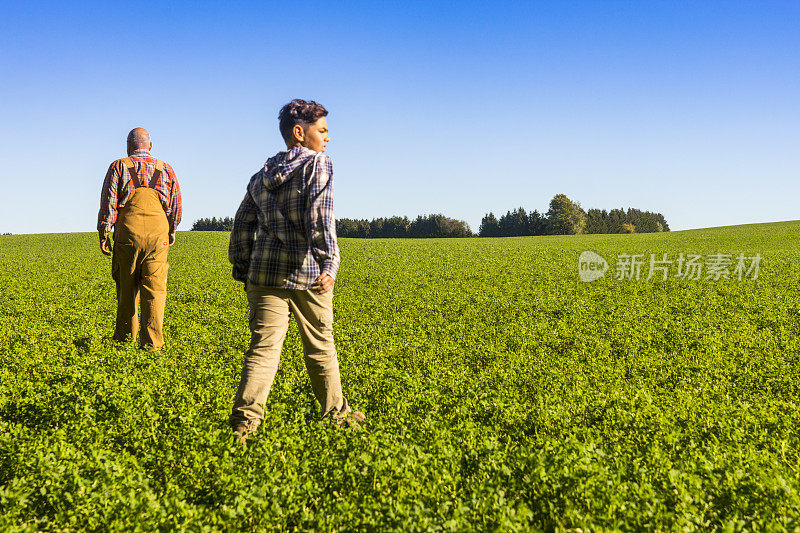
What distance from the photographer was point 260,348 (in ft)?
14.0

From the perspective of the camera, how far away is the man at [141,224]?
692 centimetres

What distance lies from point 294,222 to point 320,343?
1083mm

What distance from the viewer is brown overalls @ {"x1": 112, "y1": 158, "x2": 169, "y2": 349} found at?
7000 mm

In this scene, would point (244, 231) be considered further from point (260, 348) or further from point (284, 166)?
point (260, 348)

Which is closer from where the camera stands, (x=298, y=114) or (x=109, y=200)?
(x=298, y=114)

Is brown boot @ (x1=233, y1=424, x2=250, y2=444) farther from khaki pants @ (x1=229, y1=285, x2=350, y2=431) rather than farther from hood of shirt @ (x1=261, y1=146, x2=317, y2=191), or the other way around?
hood of shirt @ (x1=261, y1=146, x2=317, y2=191)

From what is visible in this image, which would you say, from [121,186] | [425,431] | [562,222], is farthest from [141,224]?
[562,222]

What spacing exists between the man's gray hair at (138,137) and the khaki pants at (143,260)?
0.64 metres

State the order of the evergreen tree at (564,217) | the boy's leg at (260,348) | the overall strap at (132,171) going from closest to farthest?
the boy's leg at (260,348)
the overall strap at (132,171)
the evergreen tree at (564,217)

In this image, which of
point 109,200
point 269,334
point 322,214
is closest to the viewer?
point 322,214

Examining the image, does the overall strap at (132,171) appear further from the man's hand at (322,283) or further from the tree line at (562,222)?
the tree line at (562,222)

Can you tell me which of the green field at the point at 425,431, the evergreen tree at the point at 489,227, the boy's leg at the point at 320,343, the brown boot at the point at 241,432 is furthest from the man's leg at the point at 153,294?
the evergreen tree at the point at 489,227

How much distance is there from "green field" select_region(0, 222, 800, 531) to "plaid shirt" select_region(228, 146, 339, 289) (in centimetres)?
135

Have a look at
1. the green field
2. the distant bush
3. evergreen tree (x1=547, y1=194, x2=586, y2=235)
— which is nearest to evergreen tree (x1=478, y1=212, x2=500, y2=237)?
evergreen tree (x1=547, y1=194, x2=586, y2=235)
